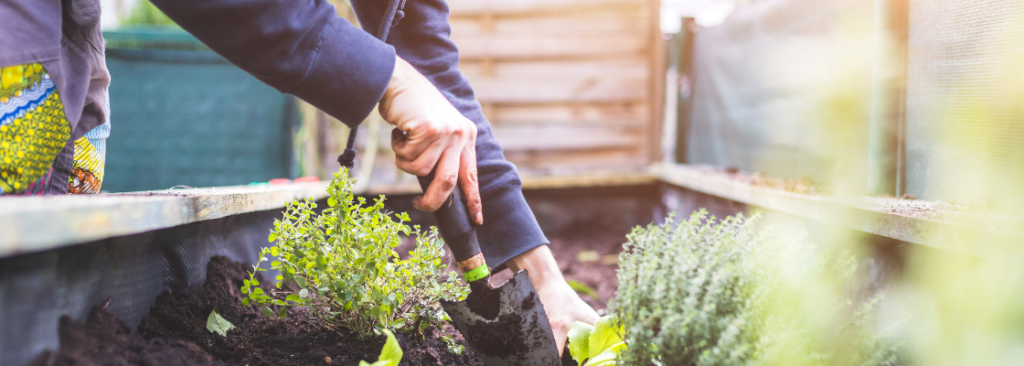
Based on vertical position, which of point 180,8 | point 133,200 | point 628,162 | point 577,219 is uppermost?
point 180,8

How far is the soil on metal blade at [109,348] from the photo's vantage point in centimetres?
64

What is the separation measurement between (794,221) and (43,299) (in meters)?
1.67

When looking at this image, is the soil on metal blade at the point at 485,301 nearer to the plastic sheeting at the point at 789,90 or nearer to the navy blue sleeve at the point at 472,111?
the navy blue sleeve at the point at 472,111

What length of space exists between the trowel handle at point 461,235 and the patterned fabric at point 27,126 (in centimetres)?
57

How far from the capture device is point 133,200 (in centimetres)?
69

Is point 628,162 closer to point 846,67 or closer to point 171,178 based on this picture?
point 846,67

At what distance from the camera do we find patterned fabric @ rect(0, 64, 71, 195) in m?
0.75

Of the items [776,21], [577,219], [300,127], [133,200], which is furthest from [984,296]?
[300,127]

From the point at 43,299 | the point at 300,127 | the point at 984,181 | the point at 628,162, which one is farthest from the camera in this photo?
the point at 628,162

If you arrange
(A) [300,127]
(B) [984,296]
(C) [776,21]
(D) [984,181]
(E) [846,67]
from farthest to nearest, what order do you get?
1. (A) [300,127]
2. (C) [776,21]
3. (E) [846,67]
4. (D) [984,181]
5. (B) [984,296]

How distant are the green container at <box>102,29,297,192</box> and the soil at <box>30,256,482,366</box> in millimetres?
2838

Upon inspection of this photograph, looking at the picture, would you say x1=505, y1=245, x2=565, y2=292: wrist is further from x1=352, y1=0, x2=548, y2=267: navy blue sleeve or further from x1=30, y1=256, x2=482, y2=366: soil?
x1=30, y1=256, x2=482, y2=366: soil

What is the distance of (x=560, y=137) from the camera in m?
4.15

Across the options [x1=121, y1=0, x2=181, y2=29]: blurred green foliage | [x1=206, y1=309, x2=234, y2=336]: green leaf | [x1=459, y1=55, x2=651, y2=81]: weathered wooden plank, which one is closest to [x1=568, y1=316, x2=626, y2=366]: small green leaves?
[x1=206, y1=309, x2=234, y2=336]: green leaf
